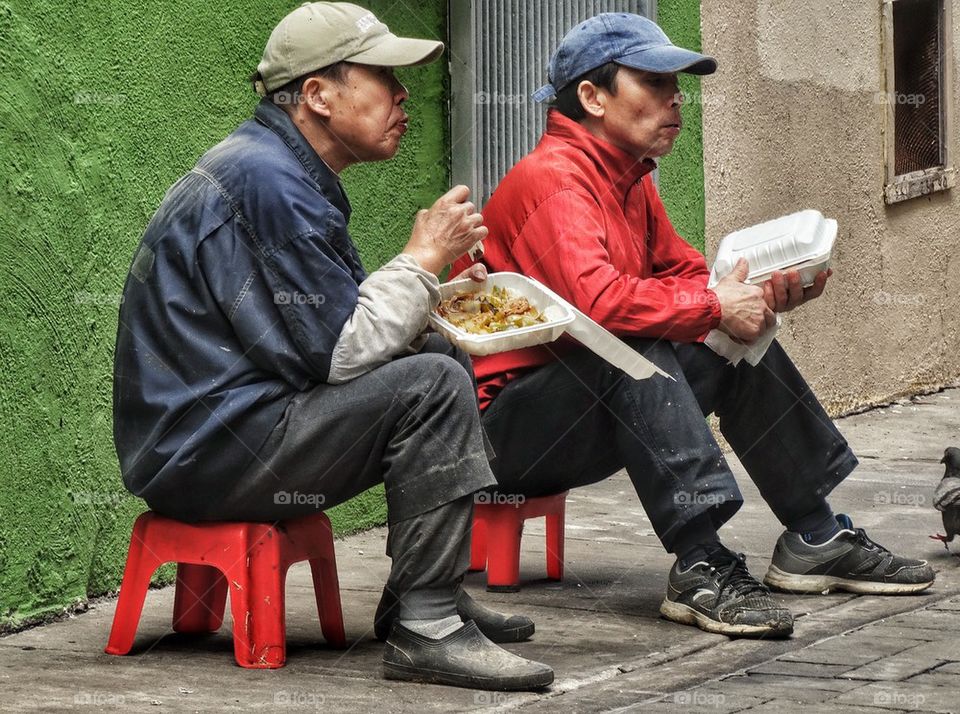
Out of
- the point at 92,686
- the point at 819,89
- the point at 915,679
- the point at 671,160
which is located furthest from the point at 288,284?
the point at 819,89

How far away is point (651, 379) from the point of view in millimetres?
4582

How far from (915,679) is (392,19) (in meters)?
3.01

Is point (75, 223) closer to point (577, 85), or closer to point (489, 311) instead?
point (489, 311)

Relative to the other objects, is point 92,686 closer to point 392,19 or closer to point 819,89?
point 392,19

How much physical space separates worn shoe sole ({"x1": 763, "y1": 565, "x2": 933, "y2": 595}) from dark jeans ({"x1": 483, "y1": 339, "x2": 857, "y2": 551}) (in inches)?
6.9

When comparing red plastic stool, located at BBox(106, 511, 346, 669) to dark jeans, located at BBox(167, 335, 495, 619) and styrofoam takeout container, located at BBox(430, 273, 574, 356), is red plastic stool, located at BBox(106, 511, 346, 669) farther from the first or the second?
styrofoam takeout container, located at BBox(430, 273, 574, 356)

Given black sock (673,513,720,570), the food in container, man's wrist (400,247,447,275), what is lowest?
Result: black sock (673,513,720,570)

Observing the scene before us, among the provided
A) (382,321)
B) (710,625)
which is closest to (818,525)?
(710,625)

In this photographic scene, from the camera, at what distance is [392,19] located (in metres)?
5.99

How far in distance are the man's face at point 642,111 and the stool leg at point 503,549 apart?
111 cm

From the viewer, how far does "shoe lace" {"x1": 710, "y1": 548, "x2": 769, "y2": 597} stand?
459 centimetres

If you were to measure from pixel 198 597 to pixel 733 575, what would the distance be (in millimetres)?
1387

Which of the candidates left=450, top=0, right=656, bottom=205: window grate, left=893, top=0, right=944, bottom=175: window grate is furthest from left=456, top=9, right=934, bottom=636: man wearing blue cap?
left=893, top=0, right=944, bottom=175: window grate

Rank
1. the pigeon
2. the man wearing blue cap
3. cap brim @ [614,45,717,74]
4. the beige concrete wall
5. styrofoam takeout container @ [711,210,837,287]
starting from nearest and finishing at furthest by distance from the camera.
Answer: the man wearing blue cap, styrofoam takeout container @ [711,210,837,287], cap brim @ [614,45,717,74], the pigeon, the beige concrete wall
